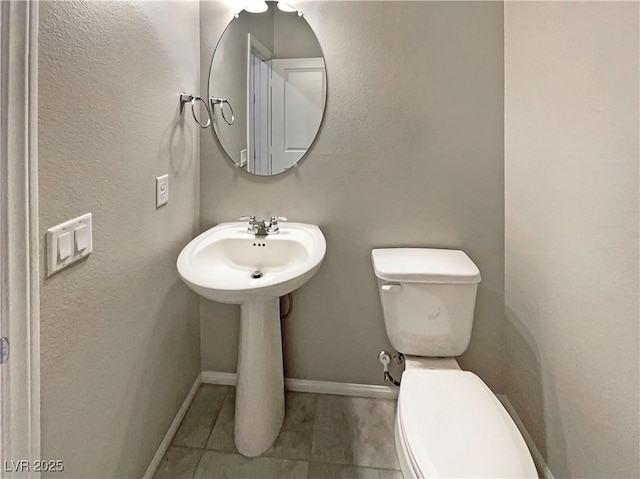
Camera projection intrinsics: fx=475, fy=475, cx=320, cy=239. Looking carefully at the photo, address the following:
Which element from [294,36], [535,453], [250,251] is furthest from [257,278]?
[535,453]

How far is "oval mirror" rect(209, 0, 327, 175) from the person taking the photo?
2.01 meters

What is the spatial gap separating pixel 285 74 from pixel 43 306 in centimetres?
137

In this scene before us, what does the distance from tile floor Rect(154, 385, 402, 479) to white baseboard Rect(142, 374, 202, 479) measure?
20mm

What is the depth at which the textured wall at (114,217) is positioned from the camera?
3.63ft

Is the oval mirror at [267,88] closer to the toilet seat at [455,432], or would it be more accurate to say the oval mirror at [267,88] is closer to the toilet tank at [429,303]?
the toilet tank at [429,303]

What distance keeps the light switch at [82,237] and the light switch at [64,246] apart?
37 millimetres

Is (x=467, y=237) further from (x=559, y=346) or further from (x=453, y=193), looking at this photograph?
(x=559, y=346)

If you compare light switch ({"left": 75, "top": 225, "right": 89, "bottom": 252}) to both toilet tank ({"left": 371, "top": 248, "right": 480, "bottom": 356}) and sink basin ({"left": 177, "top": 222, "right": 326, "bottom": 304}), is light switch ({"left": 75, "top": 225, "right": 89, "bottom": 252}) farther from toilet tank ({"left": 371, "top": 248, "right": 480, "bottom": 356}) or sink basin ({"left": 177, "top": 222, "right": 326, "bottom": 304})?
toilet tank ({"left": 371, "top": 248, "right": 480, "bottom": 356})

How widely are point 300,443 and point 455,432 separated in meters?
0.82

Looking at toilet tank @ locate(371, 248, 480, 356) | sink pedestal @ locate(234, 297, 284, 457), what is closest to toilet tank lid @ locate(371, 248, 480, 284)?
toilet tank @ locate(371, 248, 480, 356)

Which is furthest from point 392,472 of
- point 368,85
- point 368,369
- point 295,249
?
point 368,85

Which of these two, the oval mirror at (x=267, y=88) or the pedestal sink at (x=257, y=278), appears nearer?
the pedestal sink at (x=257, y=278)

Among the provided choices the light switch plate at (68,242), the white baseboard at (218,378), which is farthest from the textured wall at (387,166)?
the light switch plate at (68,242)

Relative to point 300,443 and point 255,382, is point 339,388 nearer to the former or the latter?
point 300,443
